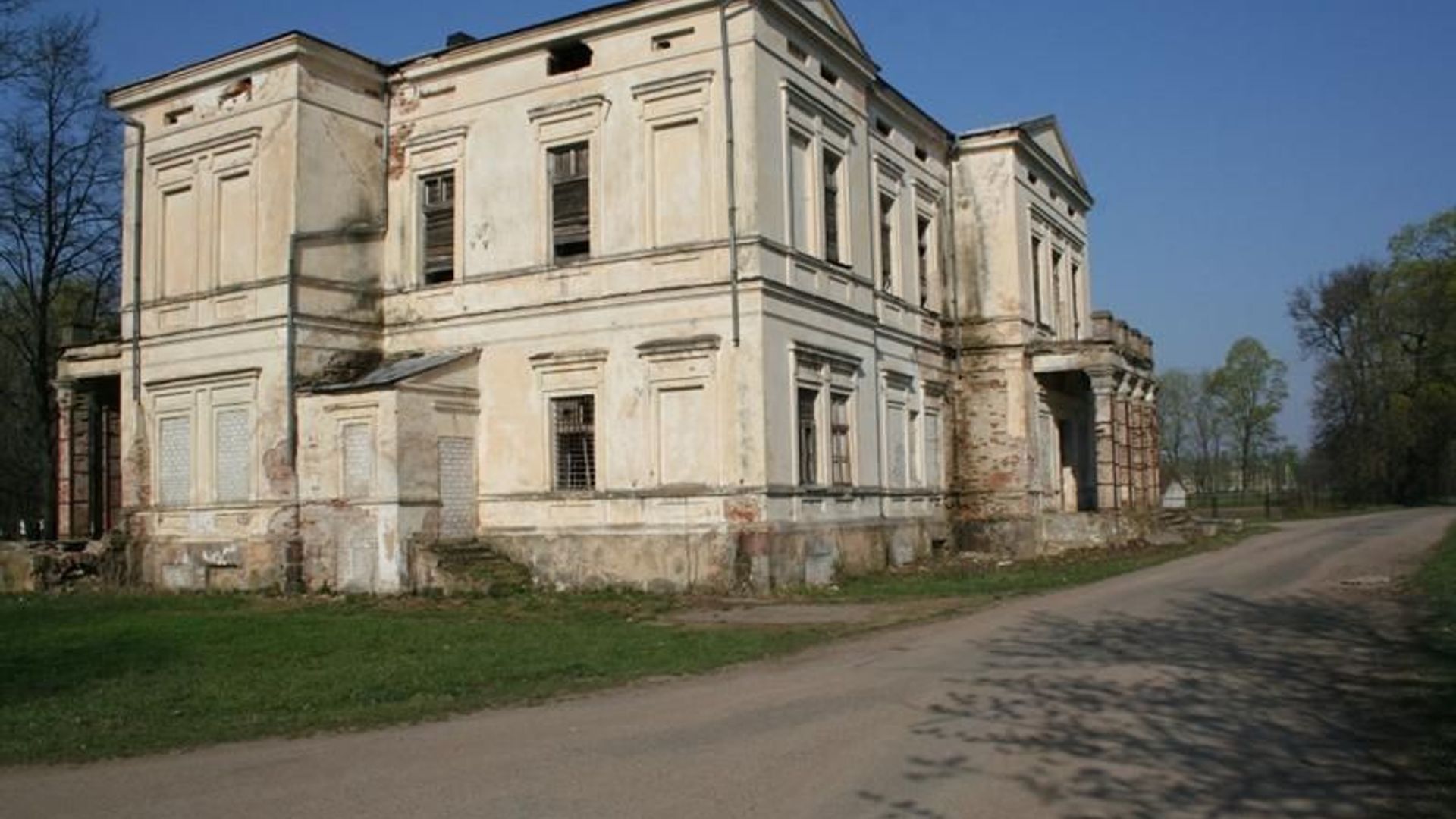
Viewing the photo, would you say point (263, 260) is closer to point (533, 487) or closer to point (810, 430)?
point (533, 487)

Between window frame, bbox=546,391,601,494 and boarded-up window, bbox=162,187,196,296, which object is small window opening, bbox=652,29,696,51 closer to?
window frame, bbox=546,391,601,494

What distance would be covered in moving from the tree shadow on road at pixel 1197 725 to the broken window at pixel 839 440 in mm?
10406

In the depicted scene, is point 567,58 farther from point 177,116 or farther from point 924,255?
point 924,255

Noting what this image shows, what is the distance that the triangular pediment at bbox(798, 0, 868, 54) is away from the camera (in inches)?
966

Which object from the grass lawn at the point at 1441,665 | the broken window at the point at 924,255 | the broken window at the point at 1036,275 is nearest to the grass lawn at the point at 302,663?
Result: the grass lawn at the point at 1441,665

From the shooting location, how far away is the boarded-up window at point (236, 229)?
84.1 ft

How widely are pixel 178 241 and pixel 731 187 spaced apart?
42.9ft

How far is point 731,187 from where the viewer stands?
22.3 m

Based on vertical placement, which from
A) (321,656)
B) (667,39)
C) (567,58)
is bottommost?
(321,656)

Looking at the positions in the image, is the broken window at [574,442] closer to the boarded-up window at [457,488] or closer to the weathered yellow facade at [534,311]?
the weathered yellow facade at [534,311]

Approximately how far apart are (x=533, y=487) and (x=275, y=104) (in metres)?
9.55

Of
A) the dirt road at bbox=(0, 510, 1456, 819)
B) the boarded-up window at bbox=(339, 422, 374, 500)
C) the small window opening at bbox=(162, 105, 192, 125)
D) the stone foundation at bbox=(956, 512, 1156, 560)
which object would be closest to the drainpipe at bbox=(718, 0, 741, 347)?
the boarded-up window at bbox=(339, 422, 374, 500)

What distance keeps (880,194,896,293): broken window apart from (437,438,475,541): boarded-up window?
405 inches

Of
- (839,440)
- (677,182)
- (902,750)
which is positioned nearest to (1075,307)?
(839,440)
